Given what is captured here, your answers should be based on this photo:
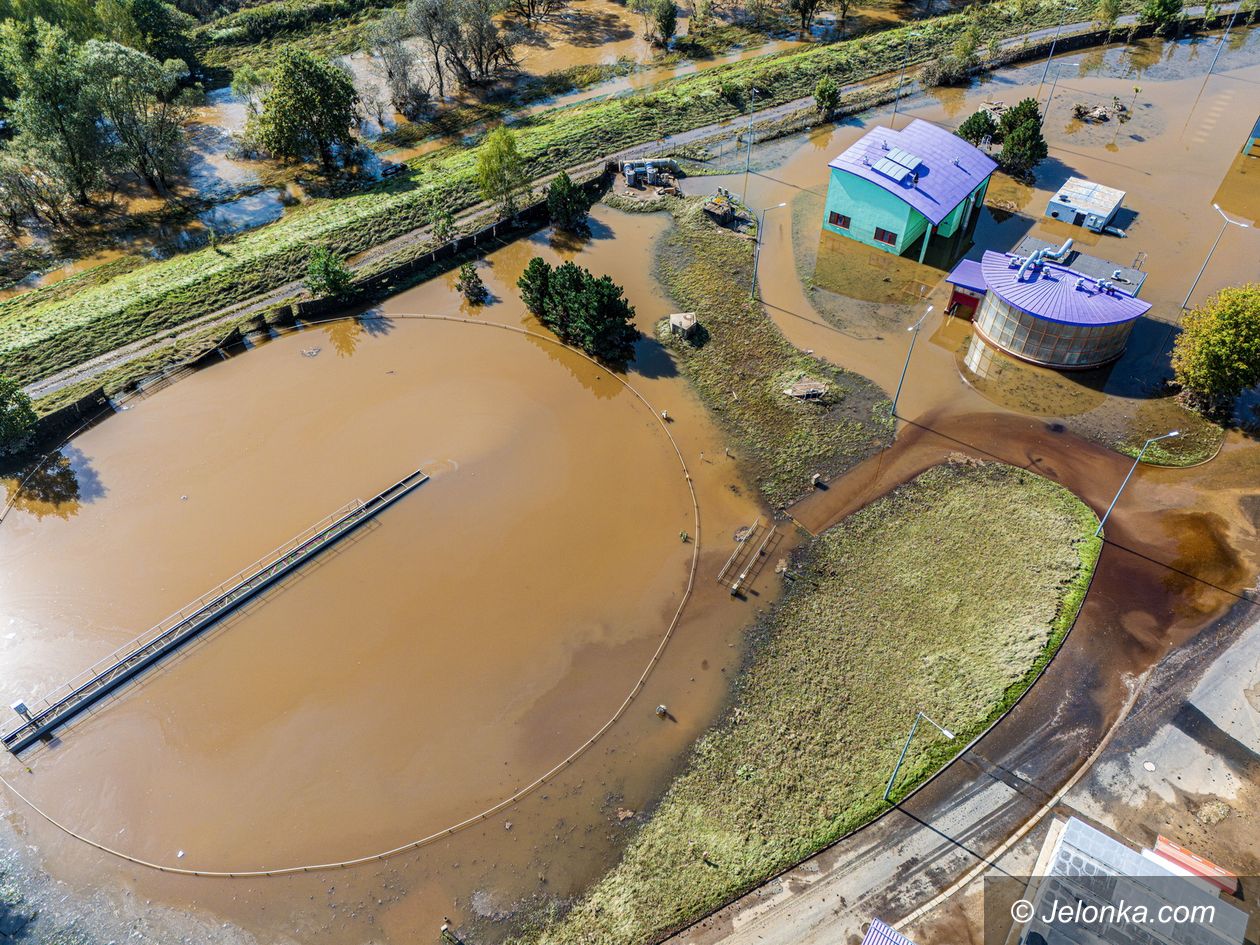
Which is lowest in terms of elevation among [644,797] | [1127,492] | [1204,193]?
[644,797]

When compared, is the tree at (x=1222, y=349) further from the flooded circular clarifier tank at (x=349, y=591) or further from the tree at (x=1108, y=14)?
the tree at (x=1108, y=14)

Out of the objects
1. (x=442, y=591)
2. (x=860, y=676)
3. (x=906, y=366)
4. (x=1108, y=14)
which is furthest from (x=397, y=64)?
(x=1108, y=14)

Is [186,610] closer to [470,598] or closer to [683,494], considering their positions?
[470,598]

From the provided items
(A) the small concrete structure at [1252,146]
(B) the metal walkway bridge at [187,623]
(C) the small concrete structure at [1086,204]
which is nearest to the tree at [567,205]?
(B) the metal walkway bridge at [187,623]

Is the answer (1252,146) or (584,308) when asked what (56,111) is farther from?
(1252,146)

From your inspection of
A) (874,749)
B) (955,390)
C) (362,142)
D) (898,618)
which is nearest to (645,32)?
(362,142)

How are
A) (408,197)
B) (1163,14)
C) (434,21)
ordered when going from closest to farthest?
(408,197), (434,21), (1163,14)

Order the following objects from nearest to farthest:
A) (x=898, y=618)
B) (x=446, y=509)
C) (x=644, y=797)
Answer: (x=644, y=797)
(x=898, y=618)
(x=446, y=509)
